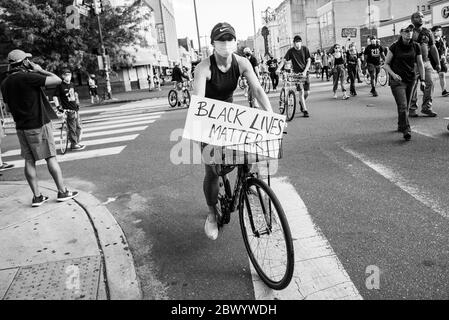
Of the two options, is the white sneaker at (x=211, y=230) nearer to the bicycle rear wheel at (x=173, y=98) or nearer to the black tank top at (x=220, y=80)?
the black tank top at (x=220, y=80)

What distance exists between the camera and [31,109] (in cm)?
529

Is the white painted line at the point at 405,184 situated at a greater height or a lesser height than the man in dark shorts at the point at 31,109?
lesser

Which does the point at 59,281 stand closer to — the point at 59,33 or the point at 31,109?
the point at 31,109

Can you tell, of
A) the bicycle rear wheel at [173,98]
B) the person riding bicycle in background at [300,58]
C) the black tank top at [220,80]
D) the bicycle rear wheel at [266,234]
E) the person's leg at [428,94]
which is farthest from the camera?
the bicycle rear wheel at [173,98]

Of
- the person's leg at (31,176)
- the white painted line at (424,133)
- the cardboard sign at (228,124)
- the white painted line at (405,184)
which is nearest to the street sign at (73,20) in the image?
the person's leg at (31,176)

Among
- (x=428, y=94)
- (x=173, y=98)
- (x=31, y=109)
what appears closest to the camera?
(x=31, y=109)

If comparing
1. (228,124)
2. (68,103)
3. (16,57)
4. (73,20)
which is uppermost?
(73,20)

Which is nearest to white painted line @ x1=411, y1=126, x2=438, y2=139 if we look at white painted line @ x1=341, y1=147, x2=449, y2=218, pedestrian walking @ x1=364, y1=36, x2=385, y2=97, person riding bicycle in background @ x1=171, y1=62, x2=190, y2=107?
white painted line @ x1=341, y1=147, x2=449, y2=218

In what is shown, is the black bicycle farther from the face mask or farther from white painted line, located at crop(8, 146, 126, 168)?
white painted line, located at crop(8, 146, 126, 168)

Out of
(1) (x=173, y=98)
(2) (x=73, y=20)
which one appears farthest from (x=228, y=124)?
(2) (x=73, y=20)

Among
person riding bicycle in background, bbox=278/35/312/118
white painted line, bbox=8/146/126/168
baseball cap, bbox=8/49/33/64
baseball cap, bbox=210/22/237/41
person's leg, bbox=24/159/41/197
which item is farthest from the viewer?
person riding bicycle in background, bbox=278/35/312/118

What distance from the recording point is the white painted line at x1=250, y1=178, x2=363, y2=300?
113 inches

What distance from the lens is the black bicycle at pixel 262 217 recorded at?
2.86 m

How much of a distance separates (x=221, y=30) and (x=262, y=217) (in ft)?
5.30
